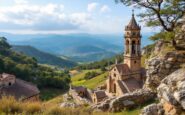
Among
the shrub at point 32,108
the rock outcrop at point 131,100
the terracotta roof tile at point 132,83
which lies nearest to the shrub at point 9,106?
the shrub at point 32,108

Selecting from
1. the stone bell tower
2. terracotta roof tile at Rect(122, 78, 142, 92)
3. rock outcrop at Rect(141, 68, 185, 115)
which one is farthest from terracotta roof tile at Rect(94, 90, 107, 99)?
rock outcrop at Rect(141, 68, 185, 115)

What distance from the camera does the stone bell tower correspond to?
50562mm

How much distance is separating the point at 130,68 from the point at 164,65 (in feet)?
108

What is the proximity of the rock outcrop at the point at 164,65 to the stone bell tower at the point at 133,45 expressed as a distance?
100ft

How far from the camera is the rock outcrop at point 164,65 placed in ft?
60.4

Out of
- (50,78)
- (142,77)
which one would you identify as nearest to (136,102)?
(142,77)

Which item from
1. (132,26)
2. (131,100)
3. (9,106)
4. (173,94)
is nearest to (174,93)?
(173,94)

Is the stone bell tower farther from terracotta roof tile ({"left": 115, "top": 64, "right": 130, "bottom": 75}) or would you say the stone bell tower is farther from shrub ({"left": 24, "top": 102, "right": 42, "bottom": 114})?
shrub ({"left": 24, "top": 102, "right": 42, "bottom": 114})

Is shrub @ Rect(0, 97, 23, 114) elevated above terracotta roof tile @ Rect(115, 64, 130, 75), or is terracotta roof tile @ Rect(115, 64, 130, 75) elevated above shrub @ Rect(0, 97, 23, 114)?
shrub @ Rect(0, 97, 23, 114)

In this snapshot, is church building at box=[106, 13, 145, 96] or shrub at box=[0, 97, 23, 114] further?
church building at box=[106, 13, 145, 96]

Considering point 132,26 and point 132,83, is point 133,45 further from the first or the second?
point 132,83

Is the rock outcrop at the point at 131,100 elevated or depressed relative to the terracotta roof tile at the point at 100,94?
elevated

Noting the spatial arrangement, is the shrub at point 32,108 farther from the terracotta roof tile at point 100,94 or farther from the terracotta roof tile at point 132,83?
the terracotta roof tile at point 100,94

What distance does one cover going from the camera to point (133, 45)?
2019 inches
